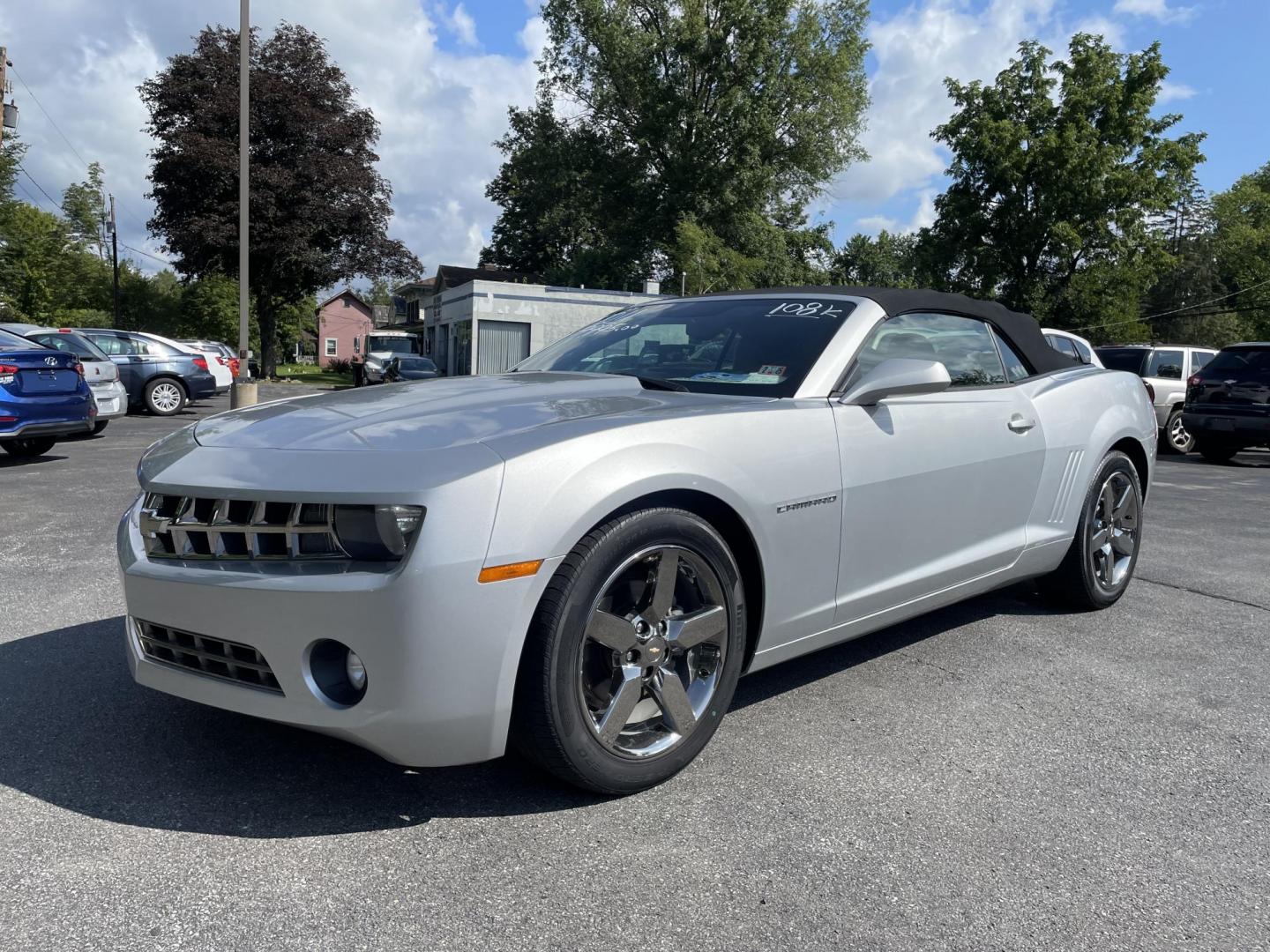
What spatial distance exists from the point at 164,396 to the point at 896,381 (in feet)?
57.5

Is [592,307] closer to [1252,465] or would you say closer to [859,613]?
[1252,465]

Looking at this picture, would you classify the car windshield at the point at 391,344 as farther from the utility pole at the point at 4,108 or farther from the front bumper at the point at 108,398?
the front bumper at the point at 108,398

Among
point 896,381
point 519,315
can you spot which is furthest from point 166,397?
point 519,315

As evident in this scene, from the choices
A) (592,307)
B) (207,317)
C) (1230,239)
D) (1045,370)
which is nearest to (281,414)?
(1045,370)

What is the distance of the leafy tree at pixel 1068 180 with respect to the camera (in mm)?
37562

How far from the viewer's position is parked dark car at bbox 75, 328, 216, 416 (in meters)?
17.4

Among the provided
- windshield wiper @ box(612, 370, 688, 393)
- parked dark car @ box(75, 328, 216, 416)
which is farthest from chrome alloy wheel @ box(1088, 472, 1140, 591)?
parked dark car @ box(75, 328, 216, 416)

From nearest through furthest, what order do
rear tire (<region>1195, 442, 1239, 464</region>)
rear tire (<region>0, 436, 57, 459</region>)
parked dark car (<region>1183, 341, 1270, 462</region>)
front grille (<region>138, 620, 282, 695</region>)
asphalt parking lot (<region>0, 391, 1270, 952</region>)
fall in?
asphalt parking lot (<region>0, 391, 1270, 952</region>), front grille (<region>138, 620, 282, 695</region>), rear tire (<region>0, 436, 57, 459</region>), parked dark car (<region>1183, 341, 1270, 462</region>), rear tire (<region>1195, 442, 1239, 464</region>)

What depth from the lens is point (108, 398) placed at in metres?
12.4

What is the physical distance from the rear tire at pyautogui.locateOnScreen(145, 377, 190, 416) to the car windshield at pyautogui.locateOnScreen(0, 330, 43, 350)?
803 centimetres

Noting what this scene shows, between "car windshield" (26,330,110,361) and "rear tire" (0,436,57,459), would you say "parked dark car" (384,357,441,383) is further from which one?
"rear tire" (0,436,57,459)

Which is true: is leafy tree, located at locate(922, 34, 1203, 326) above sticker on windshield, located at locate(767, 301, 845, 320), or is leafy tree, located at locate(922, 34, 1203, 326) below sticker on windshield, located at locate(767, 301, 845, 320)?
above

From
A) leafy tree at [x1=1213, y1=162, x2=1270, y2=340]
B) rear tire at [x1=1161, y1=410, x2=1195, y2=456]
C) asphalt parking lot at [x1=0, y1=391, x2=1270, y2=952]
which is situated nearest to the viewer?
asphalt parking lot at [x1=0, y1=391, x2=1270, y2=952]

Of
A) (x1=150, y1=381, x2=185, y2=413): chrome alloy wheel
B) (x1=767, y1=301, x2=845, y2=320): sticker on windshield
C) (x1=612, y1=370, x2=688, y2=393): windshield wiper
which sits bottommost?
(x1=150, y1=381, x2=185, y2=413): chrome alloy wheel
